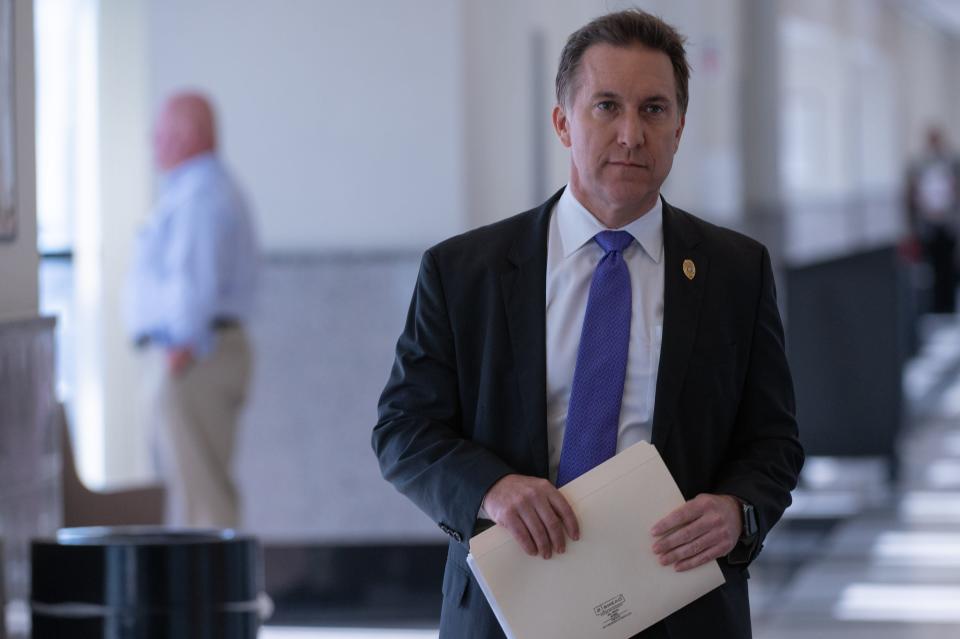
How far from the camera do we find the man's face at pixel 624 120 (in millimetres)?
2064

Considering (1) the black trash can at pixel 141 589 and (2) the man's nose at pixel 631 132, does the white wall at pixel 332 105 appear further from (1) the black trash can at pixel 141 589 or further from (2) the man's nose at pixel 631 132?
(2) the man's nose at pixel 631 132

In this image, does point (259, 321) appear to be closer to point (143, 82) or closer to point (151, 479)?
point (151, 479)

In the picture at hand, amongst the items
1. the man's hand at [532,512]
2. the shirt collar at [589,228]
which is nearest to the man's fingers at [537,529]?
the man's hand at [532,512]

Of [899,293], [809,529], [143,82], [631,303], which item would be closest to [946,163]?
[899,293]

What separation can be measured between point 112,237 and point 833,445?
4063 mm

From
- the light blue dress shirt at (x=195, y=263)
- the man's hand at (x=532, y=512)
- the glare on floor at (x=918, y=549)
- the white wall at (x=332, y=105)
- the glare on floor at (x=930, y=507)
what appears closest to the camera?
the man's hand at (x=532, y=512)

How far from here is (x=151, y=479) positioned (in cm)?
672

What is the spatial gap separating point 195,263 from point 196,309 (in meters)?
0.18

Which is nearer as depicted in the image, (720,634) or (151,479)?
(720,634)

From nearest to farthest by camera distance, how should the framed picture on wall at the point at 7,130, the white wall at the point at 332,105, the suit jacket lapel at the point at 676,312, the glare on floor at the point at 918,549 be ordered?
the suit jacket lapel at the point at 676,312 → the framed picture on wall at the point at 7,130 → the white wall at the point at 332,105 → the glare on floor at the point at 918,549

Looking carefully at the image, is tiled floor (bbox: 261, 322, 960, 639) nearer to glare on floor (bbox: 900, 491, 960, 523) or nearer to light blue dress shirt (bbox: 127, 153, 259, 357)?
glare on floor (bbox: 900, 491, 960, 523)

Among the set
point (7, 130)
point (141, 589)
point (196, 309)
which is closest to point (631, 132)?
point (141, 589)

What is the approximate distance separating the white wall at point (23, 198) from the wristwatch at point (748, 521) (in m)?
2.06

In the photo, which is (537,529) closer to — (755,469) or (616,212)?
(755,469)
